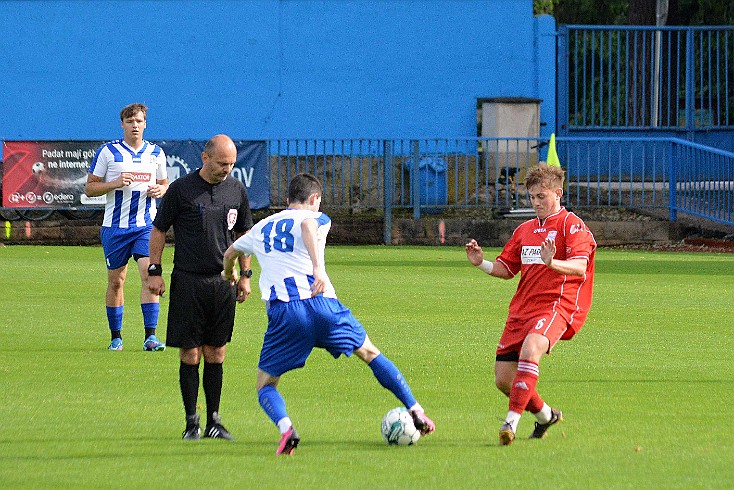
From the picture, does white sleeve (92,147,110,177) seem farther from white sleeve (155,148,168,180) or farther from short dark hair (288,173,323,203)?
short dark hair (288,173,323,203)

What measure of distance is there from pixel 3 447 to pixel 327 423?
186 cm

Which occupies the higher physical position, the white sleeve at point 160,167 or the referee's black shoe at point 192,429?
the white sleeve at point 160,167

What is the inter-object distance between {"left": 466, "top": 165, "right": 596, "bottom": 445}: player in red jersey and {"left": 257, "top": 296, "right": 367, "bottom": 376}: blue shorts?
97cm

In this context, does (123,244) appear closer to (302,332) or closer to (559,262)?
(302,332)

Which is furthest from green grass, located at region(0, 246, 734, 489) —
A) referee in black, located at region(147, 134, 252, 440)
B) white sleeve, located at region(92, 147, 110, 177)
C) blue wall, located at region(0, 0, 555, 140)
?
blue wall, located at region(0, 0, 555, 140)

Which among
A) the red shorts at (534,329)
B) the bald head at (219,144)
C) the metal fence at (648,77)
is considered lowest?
the red shorts at (534,329)

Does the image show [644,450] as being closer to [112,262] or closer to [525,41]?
[112,262]

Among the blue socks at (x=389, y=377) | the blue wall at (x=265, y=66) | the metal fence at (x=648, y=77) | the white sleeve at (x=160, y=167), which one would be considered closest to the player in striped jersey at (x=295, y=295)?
the blue socks at (x=389, y=377)

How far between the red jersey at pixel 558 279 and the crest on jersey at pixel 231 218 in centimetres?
168

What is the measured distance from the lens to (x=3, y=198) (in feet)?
78.7

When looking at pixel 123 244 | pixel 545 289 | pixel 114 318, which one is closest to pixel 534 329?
pixel 545 289

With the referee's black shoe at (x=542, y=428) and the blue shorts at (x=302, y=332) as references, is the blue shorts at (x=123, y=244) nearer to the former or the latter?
the blue shorts at (x=302, y=332)

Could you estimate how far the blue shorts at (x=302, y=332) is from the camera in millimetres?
6984

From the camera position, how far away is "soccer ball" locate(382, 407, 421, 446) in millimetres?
7102
